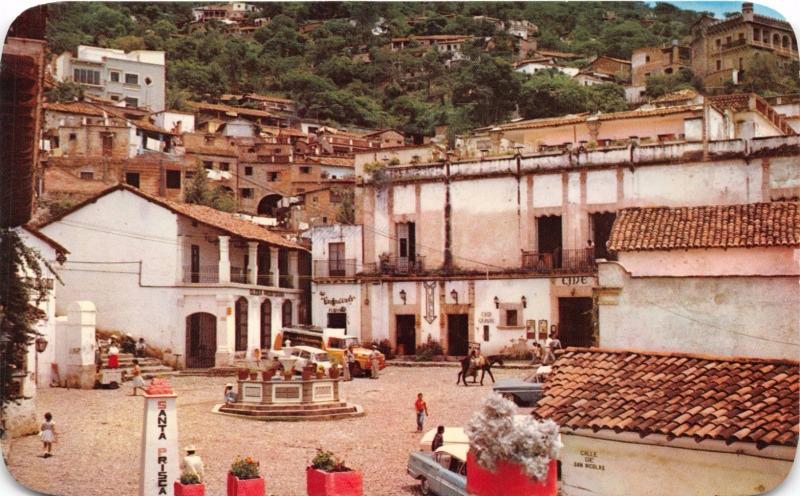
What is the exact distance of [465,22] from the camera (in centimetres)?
1027

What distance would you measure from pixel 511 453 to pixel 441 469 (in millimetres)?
1422

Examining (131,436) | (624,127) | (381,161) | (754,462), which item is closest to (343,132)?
(381,161)

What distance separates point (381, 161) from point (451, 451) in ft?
8.40

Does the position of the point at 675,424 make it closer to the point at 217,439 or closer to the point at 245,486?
the point at 245,486

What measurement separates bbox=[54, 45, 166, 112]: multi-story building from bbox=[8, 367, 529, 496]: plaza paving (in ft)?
7.41

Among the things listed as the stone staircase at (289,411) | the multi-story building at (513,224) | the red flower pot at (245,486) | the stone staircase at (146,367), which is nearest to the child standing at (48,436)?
the stone staircase at (146,367)

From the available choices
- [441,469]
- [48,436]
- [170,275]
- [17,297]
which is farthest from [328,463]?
[17,297]

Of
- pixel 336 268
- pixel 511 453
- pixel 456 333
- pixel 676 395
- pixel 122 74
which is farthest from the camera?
pixel 336 268

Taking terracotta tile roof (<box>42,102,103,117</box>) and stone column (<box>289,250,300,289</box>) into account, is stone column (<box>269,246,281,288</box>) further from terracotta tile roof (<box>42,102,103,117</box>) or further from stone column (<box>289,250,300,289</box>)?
terracotta tile roof (<box>42,102,103,117</box>)

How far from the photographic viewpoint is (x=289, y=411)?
33.0 ft

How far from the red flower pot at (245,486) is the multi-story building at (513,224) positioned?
176 centimetres

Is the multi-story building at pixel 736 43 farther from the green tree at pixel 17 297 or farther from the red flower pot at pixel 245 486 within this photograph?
the green tree at pixel 17 297

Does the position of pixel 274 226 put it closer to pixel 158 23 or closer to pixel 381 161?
pixel 381 161

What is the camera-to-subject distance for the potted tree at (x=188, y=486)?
30.6 ft
